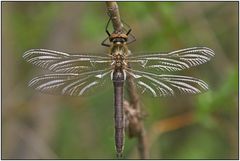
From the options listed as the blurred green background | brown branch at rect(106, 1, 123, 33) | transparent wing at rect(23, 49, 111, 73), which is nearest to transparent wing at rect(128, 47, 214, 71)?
transparent wing at rect(23, 49, 111, 73)

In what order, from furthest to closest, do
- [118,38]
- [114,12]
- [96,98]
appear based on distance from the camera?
[96,98] → [118,38] → [114,12]

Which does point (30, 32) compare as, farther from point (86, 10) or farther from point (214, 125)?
point (214, 125)

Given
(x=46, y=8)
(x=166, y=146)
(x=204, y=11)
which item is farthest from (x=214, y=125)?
(x=46, y=8)

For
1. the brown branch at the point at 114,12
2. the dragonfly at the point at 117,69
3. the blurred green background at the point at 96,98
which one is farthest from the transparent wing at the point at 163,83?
the blurred green background at the point at 96,98

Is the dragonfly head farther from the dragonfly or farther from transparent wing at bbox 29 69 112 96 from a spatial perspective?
transparent wing at bbox 29 69 112 96

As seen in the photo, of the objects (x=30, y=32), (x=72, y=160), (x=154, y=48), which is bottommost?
(x=72, y=160)

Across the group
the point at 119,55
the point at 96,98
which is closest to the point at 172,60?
the point at 119,55

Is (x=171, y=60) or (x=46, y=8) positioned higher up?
(x=46, y=8)

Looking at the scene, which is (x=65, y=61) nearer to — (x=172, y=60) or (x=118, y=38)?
(x=118, y=38)
